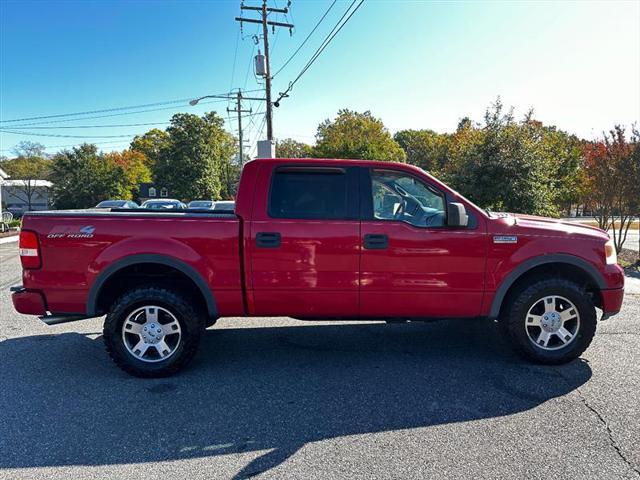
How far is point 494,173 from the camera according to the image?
11148 millimetres

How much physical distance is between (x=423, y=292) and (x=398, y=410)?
1111 millimetres

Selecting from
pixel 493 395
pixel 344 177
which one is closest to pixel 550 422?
pixel 493 395

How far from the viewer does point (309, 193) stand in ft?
12.3

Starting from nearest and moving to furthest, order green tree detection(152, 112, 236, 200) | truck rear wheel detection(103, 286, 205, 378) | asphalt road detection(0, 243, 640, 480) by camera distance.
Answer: asphalt road detection(0, 243, 640, 480) → truck rear wheel detection(103, 286, 205, 378) → green tree detection(152, 112, 236, 200)

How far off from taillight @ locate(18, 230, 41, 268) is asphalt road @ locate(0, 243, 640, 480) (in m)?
1.10

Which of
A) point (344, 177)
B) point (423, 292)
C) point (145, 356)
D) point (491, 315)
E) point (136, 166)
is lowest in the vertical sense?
point (145, 356)

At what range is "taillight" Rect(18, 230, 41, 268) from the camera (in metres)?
3.49

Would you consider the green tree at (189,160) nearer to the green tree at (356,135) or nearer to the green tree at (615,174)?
the green tree at (356,135)

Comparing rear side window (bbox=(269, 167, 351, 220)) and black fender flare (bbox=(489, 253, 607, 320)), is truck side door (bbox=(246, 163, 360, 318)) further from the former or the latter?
black fender flare (bbox=(489, 253, 607, 320))

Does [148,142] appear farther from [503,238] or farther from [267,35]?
[503,238]

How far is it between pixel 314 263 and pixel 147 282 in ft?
5.48

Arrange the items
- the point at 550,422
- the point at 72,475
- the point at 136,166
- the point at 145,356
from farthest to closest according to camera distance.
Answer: the point at 136,166 → the point at 145,356 → the point at 550,422 → the point at 72,475

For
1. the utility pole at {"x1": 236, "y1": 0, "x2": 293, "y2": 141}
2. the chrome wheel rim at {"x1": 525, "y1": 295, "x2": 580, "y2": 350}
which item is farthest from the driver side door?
the utility pole at {"x1": 236, "y1": 0, "x2": 293, "y2": 141}

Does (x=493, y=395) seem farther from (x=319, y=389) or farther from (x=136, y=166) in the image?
(x=136, y=166)
